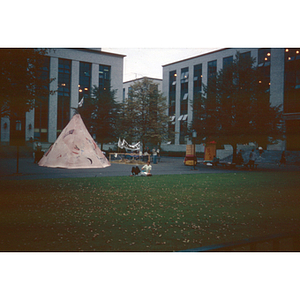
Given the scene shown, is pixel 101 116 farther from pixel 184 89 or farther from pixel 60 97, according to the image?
pixel 184 89

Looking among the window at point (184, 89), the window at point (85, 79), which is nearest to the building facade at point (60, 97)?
the window at point (85, 79)

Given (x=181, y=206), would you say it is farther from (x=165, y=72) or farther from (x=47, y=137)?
(x=165, y=72)

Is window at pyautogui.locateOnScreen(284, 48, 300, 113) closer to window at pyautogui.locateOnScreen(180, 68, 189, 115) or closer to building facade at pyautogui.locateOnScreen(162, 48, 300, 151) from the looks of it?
building facade at pyautogui.locateOnScreen(162, 48, 300, 151)

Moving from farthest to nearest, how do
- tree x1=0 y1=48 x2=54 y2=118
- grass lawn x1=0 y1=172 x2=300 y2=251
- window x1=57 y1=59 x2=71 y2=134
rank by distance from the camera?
1. window x1=57 y1=59 x2=71 y2=134
2. tree x1=0 y1=48 x2=54 y2=118
3. grass lawn x1=0 y1=172 x2=300 y2=251

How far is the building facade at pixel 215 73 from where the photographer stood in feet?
89.0

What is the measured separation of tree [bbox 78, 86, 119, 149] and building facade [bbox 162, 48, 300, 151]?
774 cm

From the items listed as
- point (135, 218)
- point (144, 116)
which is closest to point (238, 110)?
point (144, 116)

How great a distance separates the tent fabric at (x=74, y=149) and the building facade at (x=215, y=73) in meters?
12.7

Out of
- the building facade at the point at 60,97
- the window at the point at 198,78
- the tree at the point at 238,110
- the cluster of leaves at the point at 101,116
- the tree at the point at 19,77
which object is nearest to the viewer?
the tree at the point at 19,77

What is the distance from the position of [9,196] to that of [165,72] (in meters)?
41.0

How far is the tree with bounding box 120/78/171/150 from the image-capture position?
33.7 m

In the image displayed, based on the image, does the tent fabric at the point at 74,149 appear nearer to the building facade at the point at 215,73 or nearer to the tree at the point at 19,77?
the tree at the point at 19,77

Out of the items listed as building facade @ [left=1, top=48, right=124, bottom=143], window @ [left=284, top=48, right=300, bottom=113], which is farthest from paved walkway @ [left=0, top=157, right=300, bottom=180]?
building facade @ [left=1, top=48, right=124, bottom=143]

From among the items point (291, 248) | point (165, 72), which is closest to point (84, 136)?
point (291, 248)
